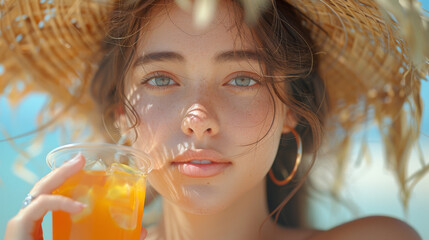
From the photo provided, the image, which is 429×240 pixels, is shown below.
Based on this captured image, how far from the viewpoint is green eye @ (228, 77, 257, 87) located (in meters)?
1.36

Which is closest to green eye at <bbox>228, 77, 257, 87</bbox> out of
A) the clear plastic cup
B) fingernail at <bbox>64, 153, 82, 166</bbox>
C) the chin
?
the chin

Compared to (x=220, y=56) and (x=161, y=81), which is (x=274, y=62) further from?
(x=161, y=81)

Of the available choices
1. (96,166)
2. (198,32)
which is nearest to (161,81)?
(198,32)

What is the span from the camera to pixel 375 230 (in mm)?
1420

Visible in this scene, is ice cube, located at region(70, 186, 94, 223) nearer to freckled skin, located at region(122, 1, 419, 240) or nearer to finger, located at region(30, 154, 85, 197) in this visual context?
finger, located at region(30, 154, 85, 197)

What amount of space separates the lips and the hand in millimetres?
331

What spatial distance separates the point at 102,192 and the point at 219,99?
464 mm

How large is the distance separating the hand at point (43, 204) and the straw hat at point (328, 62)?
0.72 metres

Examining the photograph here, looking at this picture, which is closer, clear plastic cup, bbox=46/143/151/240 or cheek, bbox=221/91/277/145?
clear plastic cup, bbox=46/143/151/240

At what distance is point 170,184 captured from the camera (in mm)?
1308

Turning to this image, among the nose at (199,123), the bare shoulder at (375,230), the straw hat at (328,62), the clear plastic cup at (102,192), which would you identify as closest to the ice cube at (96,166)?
the clear plastic cup at (102,192)

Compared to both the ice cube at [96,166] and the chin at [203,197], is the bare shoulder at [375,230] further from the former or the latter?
the ice cube at [96,166]

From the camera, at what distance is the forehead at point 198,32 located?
4.22 ft

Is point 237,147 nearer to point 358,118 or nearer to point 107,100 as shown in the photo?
point 107,100
